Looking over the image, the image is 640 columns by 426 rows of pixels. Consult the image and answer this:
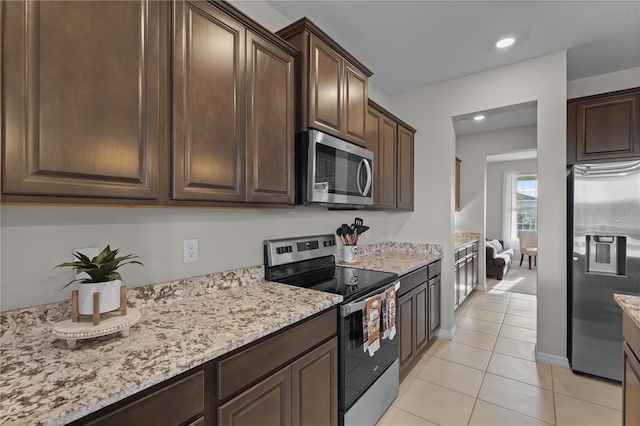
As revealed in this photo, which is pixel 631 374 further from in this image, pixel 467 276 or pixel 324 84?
pixel 467 276

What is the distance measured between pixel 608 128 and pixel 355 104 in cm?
226

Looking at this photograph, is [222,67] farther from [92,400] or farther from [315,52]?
[92,400]

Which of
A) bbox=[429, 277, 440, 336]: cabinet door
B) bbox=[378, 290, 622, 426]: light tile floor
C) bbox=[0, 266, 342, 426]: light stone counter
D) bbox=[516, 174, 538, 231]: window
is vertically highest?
bbox=[516, 174, 538, 231]: window

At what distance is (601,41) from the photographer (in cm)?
242

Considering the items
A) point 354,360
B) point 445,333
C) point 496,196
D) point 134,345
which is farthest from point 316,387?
point 496,196

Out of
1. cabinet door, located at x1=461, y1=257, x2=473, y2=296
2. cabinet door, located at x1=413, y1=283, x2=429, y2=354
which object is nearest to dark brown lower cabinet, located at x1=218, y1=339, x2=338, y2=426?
cabinet door, located at x1=413, y1=283, x2=429, y2=354

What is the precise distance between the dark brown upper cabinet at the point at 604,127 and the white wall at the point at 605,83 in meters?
0.68

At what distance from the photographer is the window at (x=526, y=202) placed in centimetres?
703

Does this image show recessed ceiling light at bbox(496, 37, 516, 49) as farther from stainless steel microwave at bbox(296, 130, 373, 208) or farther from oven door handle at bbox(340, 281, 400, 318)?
oven door handle at bbox(340, 281, 400, 318)

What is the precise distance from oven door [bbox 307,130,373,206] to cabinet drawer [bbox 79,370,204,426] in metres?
1.07

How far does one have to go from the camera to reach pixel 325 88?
1.85 meters

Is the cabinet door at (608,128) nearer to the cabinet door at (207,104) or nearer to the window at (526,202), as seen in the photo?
the cabinet door at (207,104)

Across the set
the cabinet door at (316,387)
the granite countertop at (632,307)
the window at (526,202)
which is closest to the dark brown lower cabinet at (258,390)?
the cabinet door at (316,387)

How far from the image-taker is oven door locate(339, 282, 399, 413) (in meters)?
1.56
